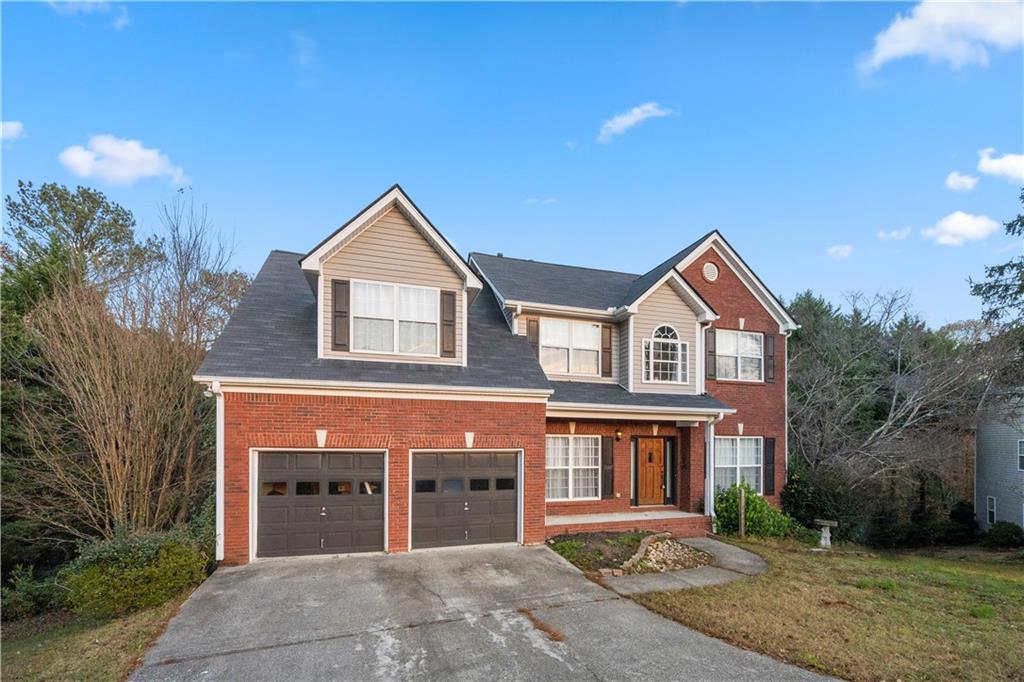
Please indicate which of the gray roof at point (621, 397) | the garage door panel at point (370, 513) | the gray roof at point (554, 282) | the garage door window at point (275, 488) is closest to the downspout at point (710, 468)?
the gray roof at point (621, 397)

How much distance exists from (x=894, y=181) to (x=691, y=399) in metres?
9.07

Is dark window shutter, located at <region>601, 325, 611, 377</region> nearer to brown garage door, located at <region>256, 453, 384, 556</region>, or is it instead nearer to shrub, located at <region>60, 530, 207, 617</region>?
brown garage door, located at <region>256, 453, 384, 556</region>

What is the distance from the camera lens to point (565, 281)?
16.8 m

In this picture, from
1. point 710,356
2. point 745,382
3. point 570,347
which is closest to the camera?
point 570,347

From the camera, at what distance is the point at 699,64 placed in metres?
14.0

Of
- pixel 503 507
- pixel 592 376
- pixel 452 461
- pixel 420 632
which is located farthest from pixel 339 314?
pixel 592 376

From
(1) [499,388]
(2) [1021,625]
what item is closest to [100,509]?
(1) [499,388]

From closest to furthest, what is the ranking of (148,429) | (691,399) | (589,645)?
(589,645) → (148,429) → (691,399)

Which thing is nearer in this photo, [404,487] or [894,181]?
[404,487]

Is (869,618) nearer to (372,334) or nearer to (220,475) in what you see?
(372,334)

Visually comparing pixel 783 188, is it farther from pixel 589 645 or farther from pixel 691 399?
pixel 589 645

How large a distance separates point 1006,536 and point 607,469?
18.5m

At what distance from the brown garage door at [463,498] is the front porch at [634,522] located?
1477mm

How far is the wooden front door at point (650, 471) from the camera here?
49.3 ft
